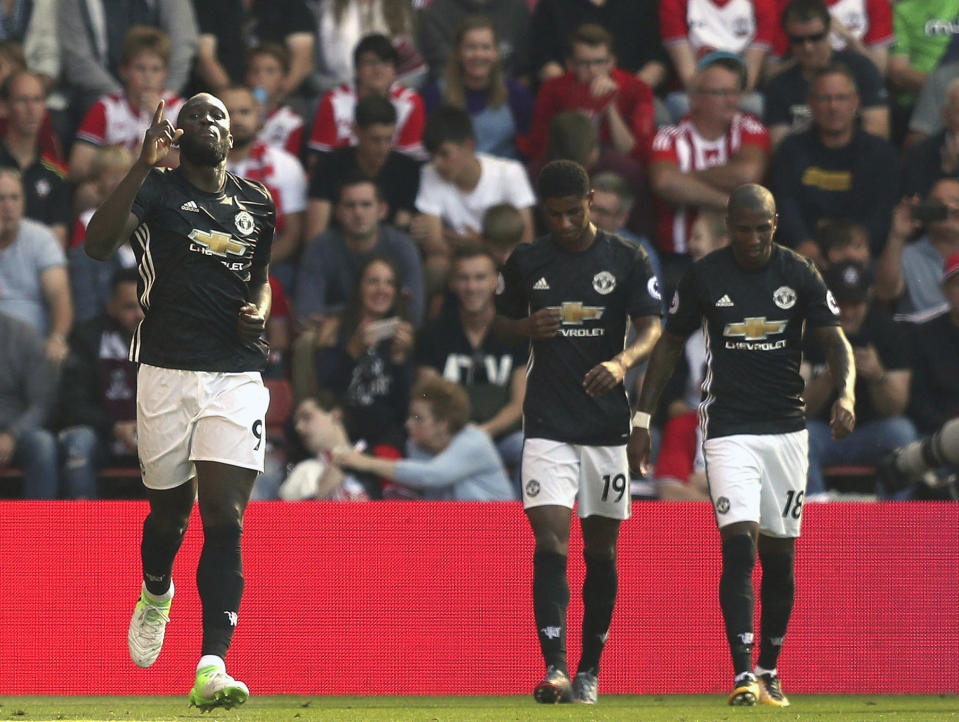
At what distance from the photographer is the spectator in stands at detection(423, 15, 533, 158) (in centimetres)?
1275

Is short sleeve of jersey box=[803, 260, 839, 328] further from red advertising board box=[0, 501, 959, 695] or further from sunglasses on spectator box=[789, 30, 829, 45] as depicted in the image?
sunglasses on spectator box=[789, 30, 829, 45]

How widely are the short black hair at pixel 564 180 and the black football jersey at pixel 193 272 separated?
64.1 inches

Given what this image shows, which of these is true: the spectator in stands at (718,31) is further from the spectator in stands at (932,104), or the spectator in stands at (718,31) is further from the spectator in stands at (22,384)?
the spectator in stands at (22,384)

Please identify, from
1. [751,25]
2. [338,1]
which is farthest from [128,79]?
[751,25]

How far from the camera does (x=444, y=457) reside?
998 centimetres

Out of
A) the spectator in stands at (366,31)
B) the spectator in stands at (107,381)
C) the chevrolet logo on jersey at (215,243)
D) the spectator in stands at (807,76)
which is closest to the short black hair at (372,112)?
the spectator in stands at (366,31)

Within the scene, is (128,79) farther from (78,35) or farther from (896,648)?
(896,648)

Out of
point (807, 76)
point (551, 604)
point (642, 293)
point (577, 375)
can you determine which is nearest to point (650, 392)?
point (577, 375)

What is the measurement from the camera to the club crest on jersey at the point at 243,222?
669 cm

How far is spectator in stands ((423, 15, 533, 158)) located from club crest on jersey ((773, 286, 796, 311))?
18.0 feet

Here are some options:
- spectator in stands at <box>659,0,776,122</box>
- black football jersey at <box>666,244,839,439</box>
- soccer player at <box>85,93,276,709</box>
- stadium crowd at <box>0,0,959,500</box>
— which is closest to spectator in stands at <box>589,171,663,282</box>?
stadium crowd at <box>0,0,959,500</box>

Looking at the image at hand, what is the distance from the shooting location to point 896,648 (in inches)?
353

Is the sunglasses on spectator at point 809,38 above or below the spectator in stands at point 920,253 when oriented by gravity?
above

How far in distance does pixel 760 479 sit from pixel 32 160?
6.83m
